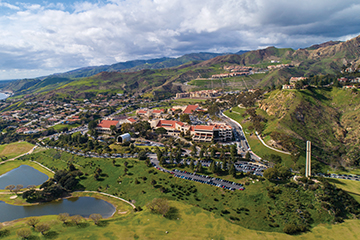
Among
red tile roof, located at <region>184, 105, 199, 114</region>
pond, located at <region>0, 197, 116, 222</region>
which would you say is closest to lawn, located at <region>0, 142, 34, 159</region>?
pond, located at <region>0, 197, 116, 222</region>

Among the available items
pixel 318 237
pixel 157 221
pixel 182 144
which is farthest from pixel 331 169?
pixel 157 221

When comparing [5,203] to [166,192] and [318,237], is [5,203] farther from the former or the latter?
[318,237]

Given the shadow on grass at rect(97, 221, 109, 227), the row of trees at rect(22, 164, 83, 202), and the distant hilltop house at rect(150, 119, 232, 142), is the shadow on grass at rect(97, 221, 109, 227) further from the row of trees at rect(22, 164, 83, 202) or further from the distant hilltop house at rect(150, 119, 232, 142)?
the distant hilltop house at rect(150, 119, 232, 142)

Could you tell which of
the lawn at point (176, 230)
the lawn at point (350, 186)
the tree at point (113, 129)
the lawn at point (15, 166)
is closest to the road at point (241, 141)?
the lawn at point (350, 186)

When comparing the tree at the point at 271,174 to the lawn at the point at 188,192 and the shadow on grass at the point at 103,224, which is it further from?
the shadow on grass at the point at 103,224

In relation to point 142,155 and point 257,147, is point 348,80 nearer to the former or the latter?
point 257,147

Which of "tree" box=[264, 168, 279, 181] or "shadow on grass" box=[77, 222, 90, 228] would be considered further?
"tree" box=[264, 168, 279, 181]
